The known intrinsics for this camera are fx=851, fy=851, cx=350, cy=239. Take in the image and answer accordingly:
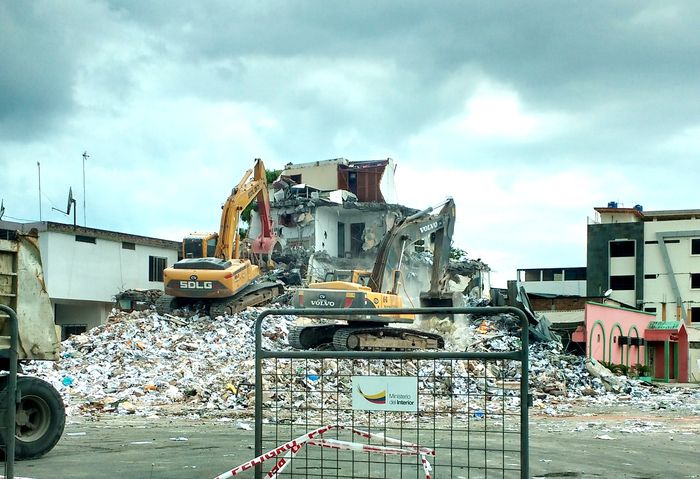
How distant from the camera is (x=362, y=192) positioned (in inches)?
2040

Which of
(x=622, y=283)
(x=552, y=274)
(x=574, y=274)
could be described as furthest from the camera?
(x=552, y=274)

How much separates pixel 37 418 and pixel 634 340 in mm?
30089

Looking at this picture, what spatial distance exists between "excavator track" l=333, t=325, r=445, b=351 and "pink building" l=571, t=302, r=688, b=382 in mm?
7794

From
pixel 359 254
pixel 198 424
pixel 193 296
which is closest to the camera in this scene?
pixel 198 424

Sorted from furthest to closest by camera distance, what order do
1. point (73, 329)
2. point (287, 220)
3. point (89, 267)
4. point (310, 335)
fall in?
point (287, 220) → point (73, 329) → point (89, 267) → point (310, 335)

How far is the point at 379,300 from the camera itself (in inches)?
811

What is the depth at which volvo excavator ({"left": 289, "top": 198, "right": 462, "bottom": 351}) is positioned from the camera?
20.6 m

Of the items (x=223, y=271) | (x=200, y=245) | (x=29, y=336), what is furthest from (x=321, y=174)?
(x=29, y=336)

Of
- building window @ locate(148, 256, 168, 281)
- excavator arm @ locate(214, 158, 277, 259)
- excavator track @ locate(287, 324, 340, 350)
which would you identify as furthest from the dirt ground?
building window @ locate(148, 256, 168, 281)

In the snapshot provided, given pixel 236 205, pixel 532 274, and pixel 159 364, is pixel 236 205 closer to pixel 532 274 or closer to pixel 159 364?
pixel 159 364

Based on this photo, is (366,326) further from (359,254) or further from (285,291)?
(359,254)

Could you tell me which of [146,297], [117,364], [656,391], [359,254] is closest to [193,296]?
[117,364]

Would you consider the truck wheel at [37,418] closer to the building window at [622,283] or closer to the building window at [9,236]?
the building window at [9,236]

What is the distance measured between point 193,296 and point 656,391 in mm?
13553
